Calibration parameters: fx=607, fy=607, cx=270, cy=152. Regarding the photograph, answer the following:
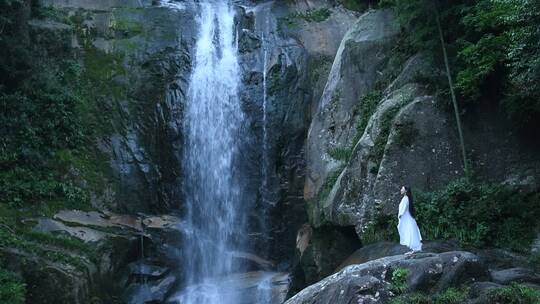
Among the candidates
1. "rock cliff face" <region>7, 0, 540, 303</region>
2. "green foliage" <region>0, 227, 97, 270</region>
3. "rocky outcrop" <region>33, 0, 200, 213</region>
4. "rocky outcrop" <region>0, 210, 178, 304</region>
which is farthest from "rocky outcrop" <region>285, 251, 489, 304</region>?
"rocky outcrop" <region>33, 0, 200, 213</region>

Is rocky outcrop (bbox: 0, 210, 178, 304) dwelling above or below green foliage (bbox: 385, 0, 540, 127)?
below

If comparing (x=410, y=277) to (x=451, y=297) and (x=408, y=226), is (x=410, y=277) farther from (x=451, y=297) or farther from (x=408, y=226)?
(x=408, y=226)

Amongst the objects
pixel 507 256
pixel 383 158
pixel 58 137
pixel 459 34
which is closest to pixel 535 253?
pixel 507 256

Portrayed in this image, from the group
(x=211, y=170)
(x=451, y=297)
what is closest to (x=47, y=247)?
(x=211, y=170)

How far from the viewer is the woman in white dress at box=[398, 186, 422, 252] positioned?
1280 cm

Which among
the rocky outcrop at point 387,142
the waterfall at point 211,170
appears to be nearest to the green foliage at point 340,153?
the rocky outcrop at point 387,142

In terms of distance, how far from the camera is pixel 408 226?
12.9m

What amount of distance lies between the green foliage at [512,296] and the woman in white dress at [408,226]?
3.18m

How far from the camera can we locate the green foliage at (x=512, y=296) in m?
9.45

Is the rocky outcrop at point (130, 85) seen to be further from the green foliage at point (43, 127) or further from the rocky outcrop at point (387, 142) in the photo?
the rocky outcrop at point (387, 142)

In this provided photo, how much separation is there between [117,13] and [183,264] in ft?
39.0

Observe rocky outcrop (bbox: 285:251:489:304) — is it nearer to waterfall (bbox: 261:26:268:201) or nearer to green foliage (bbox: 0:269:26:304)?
green foliage (bbox: 0:269:26:304)

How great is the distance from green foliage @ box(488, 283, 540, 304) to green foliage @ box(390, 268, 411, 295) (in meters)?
1.43

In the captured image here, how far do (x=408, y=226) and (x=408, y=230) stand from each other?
0.08 metres
